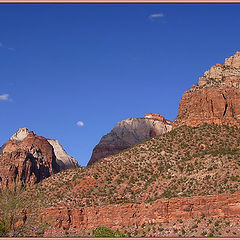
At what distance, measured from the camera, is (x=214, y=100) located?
96.8 meters

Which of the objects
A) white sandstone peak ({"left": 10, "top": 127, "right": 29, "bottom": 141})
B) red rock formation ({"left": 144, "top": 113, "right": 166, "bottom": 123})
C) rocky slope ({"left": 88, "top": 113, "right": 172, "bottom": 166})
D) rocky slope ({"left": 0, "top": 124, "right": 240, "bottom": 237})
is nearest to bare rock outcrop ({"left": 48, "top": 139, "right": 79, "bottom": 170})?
white sandstone peak ({"left": 10, "top": 127, "right": 29, "bottom": 141})

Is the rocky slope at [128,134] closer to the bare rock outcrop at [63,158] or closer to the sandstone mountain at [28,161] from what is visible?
the sandstone mountain at [28,161]

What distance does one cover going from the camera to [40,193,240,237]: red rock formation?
69.2 m

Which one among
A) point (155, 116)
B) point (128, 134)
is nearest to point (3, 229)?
point (128, 134)

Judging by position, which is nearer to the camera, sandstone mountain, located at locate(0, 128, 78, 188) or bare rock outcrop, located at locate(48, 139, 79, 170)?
sandstone mountain, located at locate(0, 128, 78, 188)

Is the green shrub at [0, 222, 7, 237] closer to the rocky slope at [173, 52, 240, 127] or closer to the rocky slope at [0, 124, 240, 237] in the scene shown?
the rocky slope at [0, 124, 240, 237]

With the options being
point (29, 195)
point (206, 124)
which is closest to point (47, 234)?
point (29, 195)

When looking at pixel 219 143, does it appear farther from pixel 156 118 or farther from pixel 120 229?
pixel 156 118

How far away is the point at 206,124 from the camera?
96.3 meters

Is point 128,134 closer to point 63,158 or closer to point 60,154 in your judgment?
point 63,158

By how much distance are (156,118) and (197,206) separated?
103680 mm

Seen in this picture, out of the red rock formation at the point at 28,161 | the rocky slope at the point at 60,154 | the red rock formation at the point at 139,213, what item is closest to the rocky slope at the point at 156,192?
the red rock formation at the point at 139,213

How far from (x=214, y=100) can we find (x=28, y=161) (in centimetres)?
6522

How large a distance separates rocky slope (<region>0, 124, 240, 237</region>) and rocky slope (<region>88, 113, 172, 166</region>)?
61187 mm
